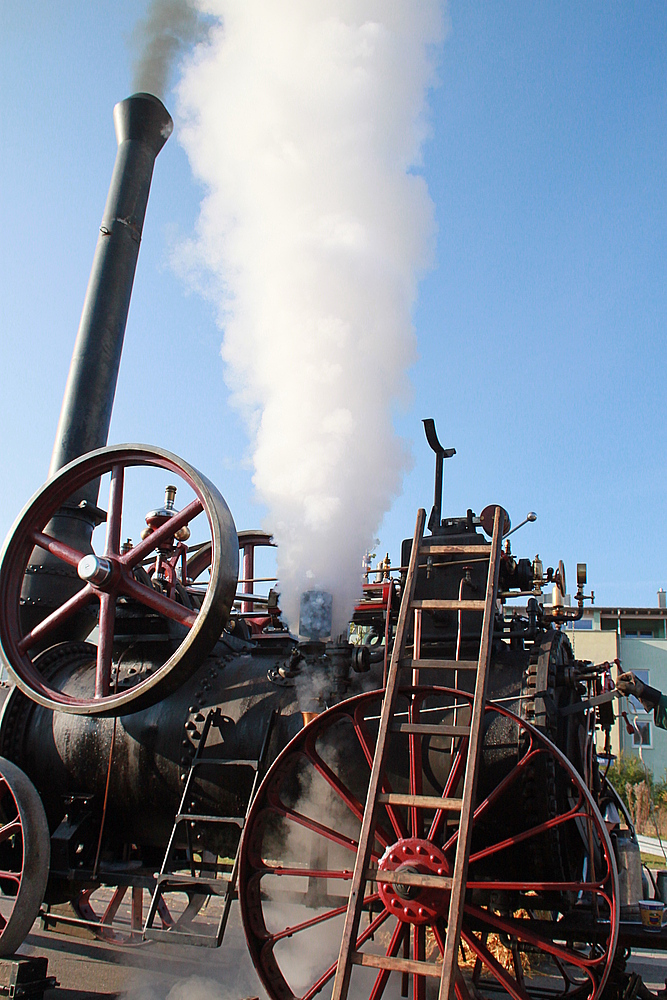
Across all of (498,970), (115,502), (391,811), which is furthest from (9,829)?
(498,970)

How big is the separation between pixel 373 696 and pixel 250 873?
4.13 ft

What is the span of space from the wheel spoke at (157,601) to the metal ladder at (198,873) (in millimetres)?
779

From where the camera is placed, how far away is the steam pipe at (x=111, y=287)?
7.46m

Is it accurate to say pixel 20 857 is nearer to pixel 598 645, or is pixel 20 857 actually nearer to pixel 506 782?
pixel 506 782

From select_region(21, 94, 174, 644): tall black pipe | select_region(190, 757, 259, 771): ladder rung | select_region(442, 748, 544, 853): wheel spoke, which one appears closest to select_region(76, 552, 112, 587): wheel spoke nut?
select_region(21, 94, 174, 644): tall black pipe

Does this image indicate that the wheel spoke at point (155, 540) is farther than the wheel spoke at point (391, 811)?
Yes

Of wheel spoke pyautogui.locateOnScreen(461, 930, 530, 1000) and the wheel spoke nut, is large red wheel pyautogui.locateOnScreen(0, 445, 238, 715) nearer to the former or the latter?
the wheel spoke nut

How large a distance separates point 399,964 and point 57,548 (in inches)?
153

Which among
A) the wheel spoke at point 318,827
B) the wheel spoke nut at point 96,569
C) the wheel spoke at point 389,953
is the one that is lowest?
the wheel spoke at point 389,953

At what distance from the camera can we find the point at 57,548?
19.4ft

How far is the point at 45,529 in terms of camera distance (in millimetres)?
6641

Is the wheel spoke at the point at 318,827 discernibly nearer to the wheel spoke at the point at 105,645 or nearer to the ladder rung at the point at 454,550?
the wheel spoke at the point at 105,645

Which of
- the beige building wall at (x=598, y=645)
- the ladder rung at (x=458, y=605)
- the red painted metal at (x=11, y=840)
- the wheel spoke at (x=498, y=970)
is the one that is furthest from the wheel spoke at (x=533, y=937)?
the beige building wall at (x=598, y=645)

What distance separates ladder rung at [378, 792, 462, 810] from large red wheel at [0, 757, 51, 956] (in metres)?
3.01
